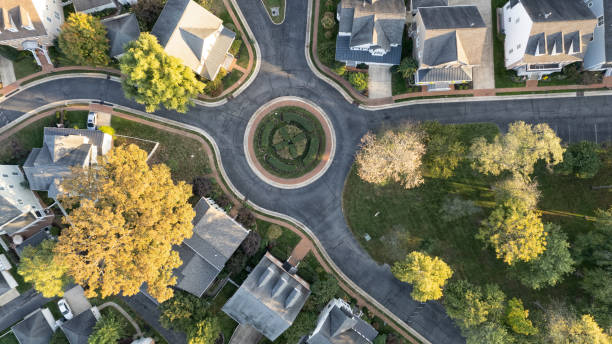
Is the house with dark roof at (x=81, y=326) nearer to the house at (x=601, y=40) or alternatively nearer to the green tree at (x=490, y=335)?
the green tree at (x=490, y=335)

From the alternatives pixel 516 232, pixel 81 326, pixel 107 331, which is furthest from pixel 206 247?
pixel 516 232

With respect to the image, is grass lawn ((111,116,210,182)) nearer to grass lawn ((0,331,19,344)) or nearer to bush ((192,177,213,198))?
bush ((192,177,213,198))

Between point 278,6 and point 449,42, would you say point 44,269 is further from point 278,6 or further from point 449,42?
point 449,42

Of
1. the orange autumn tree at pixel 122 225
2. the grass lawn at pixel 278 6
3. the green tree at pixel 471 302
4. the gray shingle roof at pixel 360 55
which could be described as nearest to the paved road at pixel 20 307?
the orange autumn tree at pixel 122 225

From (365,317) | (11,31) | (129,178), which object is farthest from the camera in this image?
(365,317)

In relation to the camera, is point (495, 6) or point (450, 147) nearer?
point (450, 147)

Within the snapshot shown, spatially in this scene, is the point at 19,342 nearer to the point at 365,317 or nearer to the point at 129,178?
the point at 129,178

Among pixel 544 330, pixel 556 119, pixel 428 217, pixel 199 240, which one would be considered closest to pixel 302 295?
pixel 199 240
